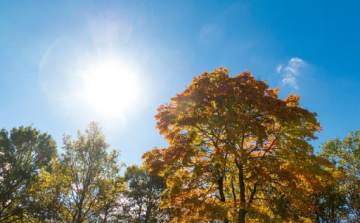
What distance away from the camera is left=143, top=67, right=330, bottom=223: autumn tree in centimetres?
1080

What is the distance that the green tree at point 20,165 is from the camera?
2036cm

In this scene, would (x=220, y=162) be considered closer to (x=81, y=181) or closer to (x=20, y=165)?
(x=81, y=181)

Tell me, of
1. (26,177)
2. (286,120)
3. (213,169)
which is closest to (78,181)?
(213,169)

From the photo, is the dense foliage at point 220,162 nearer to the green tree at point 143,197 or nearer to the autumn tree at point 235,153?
the autumn tree at point 235,153

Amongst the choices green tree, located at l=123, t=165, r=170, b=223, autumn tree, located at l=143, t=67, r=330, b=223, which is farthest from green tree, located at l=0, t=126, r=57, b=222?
autumn tree, located at l=143, t=67, r=330, b=223

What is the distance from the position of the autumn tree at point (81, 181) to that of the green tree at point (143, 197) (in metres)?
13.4

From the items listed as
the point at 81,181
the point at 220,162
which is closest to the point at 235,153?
the point at 220,162

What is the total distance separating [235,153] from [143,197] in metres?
22.3

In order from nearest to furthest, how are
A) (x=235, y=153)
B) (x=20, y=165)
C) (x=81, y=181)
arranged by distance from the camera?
(x=235, y=153)
(x=81, y=181)
(x=20, y=165)

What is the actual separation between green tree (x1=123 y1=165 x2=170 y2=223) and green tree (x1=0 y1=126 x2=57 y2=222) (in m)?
10.5

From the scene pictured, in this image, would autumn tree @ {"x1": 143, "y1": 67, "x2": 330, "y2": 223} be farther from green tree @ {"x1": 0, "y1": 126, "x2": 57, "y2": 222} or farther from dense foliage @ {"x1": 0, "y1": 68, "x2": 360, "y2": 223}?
green tree @ {"x1": 0, "y1": 126, "x2": 57, "y2": 222}

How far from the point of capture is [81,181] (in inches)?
579

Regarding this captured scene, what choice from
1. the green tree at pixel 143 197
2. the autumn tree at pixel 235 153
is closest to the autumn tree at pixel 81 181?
the autumn tree at pixel 235 153

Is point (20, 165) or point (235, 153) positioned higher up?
point (20, 165)
